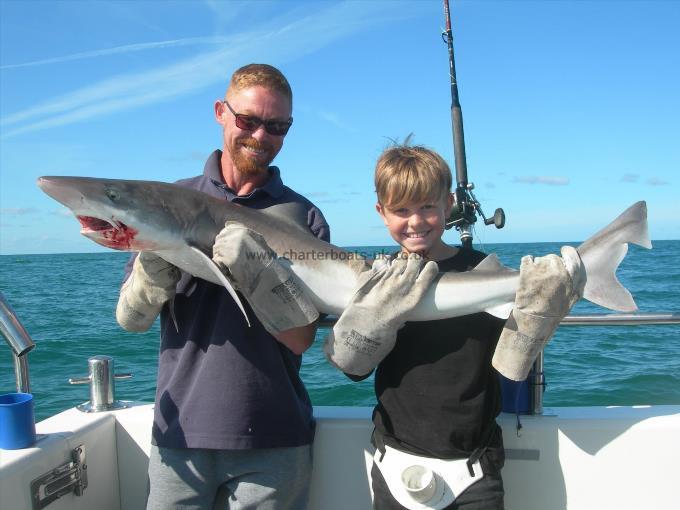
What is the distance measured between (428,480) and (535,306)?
3.01 feet

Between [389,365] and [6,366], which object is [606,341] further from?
[6,366]

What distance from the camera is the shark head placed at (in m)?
2.48

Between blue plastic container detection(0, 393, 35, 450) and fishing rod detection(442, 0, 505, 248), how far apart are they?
2.53 m

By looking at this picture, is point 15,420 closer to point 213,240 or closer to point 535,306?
point 213,240

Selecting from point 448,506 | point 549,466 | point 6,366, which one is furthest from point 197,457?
point 6,366

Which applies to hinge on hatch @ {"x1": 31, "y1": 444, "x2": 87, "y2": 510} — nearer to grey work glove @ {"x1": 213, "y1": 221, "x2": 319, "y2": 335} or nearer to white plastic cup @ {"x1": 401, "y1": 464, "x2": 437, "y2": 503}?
grey work glove @ {"x1": 213, "y1": 221, "x2": 319, "y2": 335}

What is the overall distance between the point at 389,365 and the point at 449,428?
40 cm

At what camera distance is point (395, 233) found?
281 centimetres

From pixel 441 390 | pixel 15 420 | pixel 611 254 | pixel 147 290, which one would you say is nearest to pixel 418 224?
pixel 441 390

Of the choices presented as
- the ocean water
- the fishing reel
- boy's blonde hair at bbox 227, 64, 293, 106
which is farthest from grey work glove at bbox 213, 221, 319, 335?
the ocean water

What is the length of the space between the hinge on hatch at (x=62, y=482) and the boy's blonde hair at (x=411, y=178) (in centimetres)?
214

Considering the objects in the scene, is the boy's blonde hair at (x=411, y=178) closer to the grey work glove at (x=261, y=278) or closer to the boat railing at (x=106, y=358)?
the grey work glove at (x=261, y=278)

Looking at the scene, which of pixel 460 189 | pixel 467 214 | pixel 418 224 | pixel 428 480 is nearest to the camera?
pixel 428 480

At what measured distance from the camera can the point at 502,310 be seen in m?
2.62
